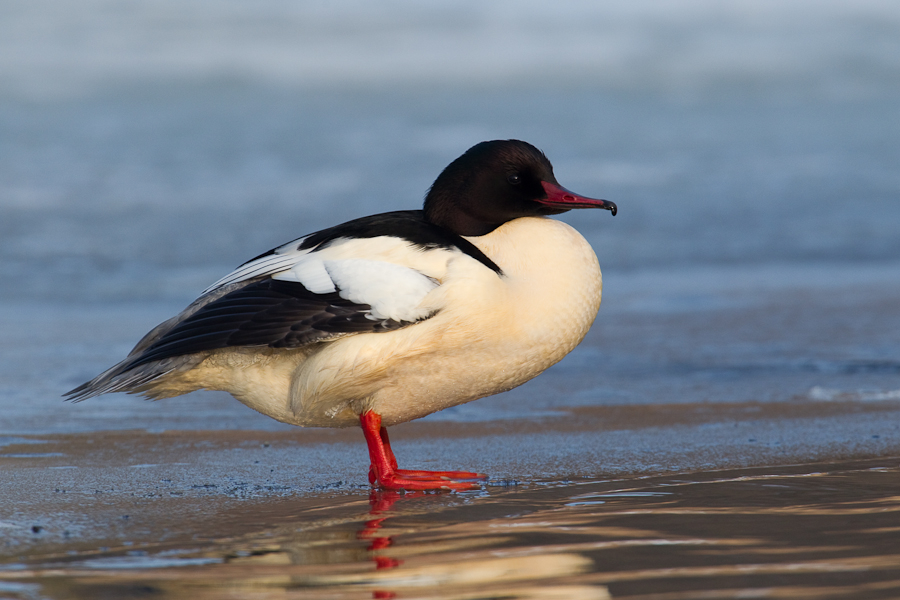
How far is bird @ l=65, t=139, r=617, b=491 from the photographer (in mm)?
3695

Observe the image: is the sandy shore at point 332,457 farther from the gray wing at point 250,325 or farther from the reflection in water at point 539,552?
the gray wing at point 250,325

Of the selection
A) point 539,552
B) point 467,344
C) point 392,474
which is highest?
point 467,344

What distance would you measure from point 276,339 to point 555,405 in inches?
91.7

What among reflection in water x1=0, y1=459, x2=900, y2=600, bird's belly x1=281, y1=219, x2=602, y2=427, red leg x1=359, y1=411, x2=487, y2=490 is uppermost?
bird's belly x1=281, y1=219, x2=602, y2=427

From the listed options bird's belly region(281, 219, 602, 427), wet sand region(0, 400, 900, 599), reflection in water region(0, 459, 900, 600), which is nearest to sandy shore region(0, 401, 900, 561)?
wet sand region(0, 400, 900, 599)

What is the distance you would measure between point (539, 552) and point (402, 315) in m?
1.06

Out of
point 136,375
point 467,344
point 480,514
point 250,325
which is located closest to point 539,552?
point 480,514

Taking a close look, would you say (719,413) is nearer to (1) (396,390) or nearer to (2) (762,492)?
(2) (762,492)

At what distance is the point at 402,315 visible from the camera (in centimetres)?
365

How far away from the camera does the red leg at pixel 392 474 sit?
3770 mm

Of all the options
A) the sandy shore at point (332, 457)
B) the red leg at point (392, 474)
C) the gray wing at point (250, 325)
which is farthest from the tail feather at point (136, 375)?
the red leg at point (392, 474)

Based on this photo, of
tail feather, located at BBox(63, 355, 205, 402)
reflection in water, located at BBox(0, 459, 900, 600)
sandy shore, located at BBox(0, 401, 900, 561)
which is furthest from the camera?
tail feather, located at BBox(63, 355, 205, 402)

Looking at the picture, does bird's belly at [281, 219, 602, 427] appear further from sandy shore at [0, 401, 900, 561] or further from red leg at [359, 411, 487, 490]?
sandy shore at [0, 401, 900, 561]

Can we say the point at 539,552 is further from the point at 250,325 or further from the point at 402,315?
the point at 250,325
